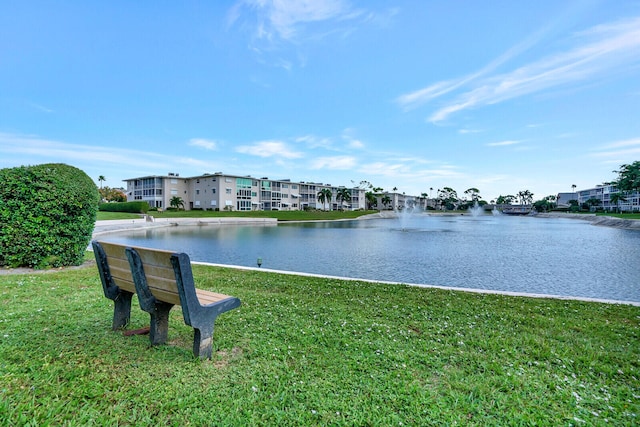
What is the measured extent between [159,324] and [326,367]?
6.84 ft

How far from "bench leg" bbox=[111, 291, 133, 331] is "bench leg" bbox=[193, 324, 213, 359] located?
152cm

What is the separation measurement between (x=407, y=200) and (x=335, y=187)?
59.2 m

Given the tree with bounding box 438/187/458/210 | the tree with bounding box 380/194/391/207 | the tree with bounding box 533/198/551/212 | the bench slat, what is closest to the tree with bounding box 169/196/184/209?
the bench slat

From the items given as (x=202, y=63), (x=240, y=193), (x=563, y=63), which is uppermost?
(x=202, y=63)

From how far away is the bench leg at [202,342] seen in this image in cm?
329

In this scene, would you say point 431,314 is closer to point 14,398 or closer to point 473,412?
point 473,412

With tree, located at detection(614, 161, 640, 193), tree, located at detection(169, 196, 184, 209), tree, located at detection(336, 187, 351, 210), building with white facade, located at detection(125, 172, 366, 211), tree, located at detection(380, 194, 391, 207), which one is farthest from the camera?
tree, located at detection(380, 194, 391, 207)

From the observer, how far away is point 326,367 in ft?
10.7

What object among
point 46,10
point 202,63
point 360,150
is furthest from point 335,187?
point 46,10

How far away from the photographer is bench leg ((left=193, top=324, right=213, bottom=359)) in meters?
3.29

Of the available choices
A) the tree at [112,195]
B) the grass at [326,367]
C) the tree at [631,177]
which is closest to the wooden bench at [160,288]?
the grass at [326,367]

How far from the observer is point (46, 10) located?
425 inches

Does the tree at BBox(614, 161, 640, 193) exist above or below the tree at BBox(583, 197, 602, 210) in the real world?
above

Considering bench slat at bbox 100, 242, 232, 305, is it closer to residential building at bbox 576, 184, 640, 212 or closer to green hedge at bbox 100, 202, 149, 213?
green hedge at bbox 100, 202, 149, 213
